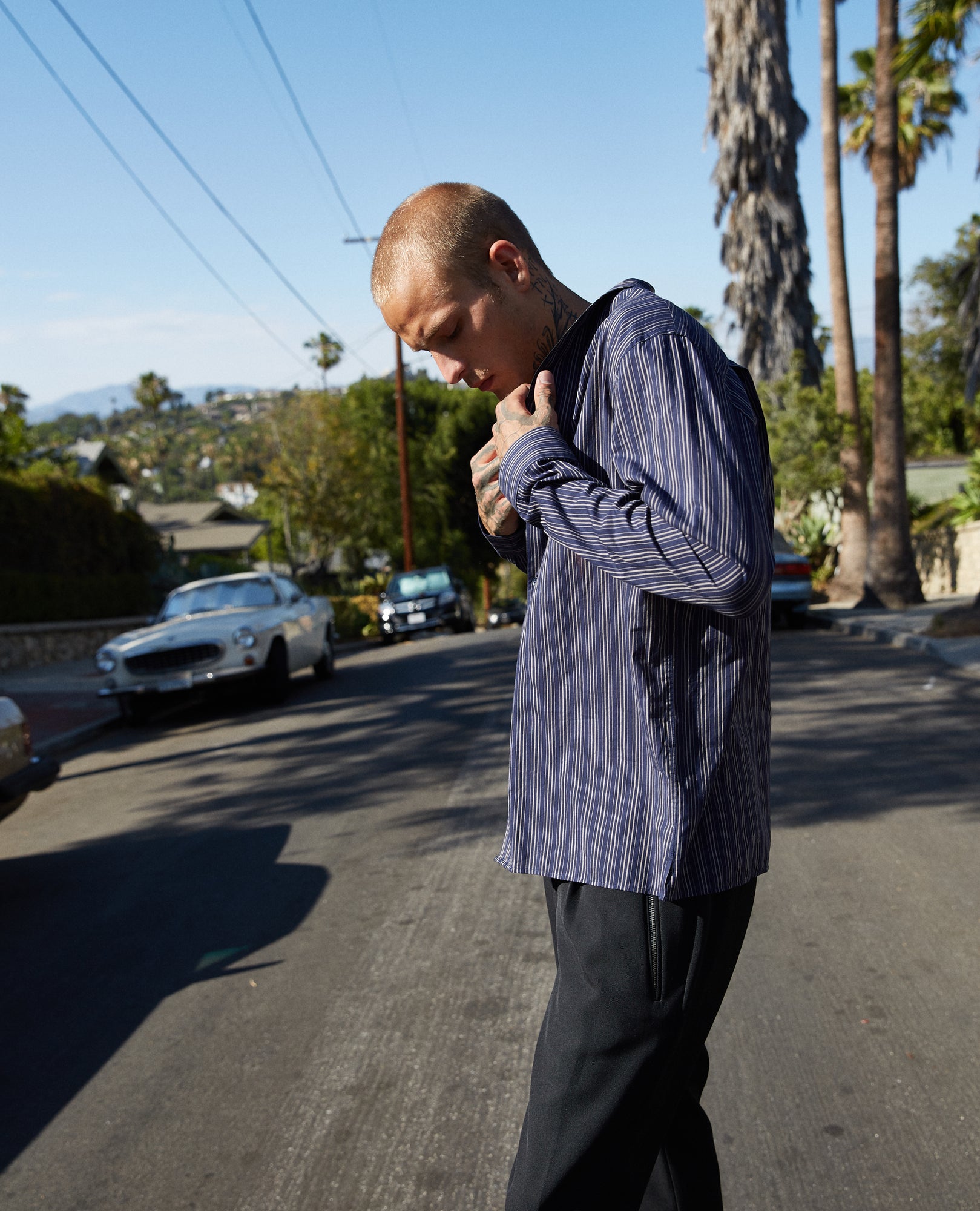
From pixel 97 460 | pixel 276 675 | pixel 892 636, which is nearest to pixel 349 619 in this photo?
pixel 97 460

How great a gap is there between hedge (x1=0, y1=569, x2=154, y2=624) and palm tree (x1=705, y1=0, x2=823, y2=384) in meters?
14.3

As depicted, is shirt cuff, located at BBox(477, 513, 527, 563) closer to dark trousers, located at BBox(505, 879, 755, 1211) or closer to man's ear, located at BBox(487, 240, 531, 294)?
man's ear, located at BBox(487, 240, 531, 294)

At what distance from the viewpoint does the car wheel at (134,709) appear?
39.5 feet

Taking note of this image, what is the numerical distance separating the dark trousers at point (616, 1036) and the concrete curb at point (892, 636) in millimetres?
10570

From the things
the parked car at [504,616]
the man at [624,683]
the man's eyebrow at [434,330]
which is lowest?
the parked car at [504,616]

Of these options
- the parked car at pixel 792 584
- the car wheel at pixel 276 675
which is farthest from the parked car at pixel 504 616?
the car wheel at pixel 276 675

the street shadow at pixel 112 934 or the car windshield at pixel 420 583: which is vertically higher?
the car windshield at pixel 420 583

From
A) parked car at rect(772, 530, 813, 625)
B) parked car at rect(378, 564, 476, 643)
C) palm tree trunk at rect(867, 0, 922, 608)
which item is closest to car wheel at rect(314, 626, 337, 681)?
parked car at rect(772, 530, 813, 625)

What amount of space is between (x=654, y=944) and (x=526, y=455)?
2.26ft

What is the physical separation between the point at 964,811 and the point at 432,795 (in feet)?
10.2

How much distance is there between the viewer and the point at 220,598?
44.0ft

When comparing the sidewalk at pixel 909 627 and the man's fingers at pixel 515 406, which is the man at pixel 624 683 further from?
the sidewalk at pixel 909 627

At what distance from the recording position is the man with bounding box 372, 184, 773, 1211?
1.44 meters

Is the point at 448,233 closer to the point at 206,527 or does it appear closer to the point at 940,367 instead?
the point at 940,367
